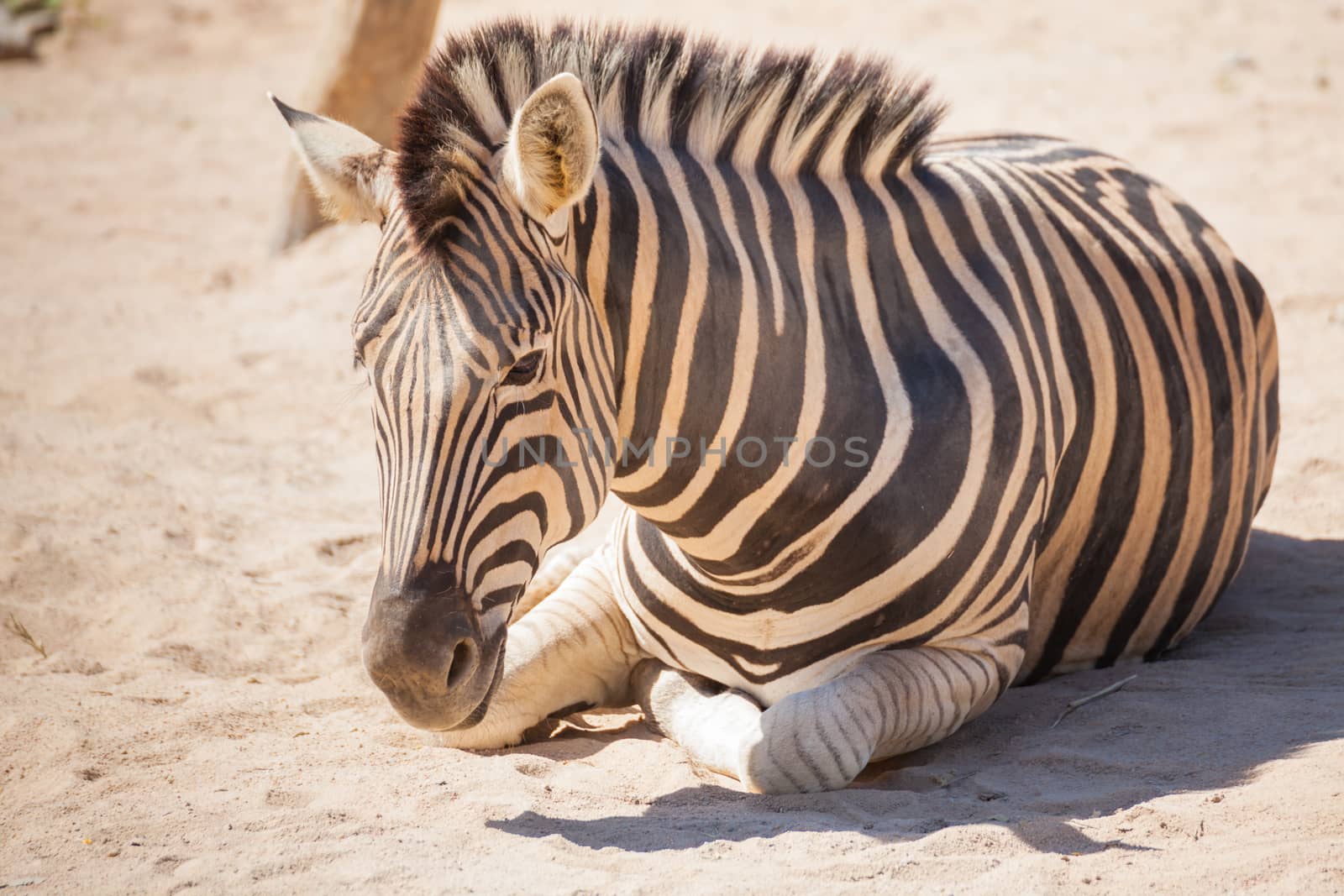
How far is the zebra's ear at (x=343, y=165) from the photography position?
3248mm

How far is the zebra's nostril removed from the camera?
2.94 m

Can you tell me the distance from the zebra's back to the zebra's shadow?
24cm

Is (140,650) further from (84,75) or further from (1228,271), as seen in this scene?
(84,75)


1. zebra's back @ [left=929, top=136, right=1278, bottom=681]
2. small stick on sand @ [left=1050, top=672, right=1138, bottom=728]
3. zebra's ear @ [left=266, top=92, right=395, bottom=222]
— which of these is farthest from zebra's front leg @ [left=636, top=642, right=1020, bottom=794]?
zebra's ear @ [left=266, top=92, right=395, bottom=222]

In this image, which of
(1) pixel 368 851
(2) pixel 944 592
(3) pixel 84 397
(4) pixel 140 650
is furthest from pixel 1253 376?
(3) pixel 84 397

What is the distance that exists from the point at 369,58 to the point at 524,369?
7.24 m

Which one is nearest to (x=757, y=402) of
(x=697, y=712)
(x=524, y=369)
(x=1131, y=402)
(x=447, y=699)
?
(x=524, y=369)

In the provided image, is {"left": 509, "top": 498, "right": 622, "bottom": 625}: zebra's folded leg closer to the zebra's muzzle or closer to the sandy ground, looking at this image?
the sandy ground

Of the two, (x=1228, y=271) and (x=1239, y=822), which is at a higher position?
(x=1228, y=271)

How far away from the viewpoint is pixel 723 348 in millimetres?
3381

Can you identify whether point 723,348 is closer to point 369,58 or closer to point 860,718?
point 860,718

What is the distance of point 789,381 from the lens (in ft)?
11.5

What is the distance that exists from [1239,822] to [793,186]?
2.07 metres

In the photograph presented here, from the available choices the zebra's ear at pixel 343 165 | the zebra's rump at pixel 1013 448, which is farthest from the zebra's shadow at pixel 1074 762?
the zebra's ear at pixel 343 165
